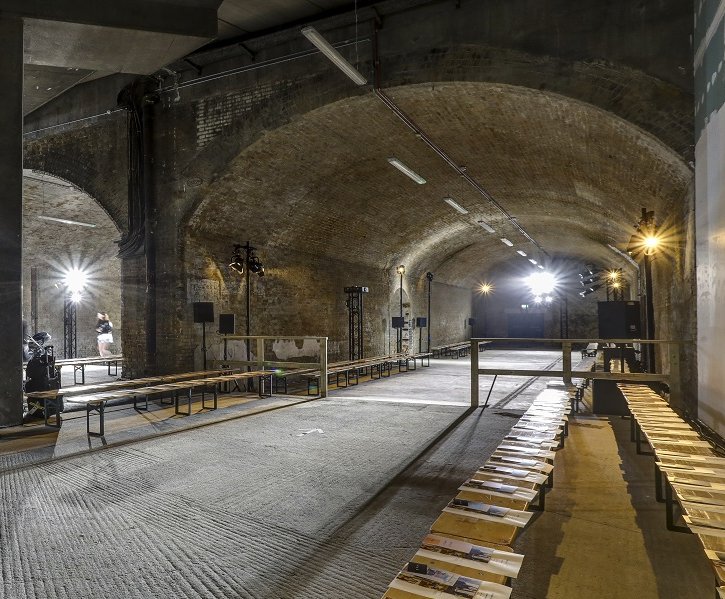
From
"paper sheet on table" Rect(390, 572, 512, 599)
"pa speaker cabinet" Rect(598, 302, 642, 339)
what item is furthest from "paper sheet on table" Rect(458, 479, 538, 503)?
"pa speaker cabinet" Rect(598, 302, 642, 339)

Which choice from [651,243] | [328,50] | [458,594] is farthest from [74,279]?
[458,594]

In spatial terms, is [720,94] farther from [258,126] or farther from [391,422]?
[258,126]

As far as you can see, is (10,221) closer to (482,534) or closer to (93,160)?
(93,160)

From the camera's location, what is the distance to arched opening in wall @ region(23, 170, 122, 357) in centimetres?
1545

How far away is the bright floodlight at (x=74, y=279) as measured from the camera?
56.2 ft

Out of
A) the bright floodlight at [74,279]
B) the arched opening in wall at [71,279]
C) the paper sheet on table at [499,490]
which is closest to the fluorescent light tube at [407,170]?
the paper sheet on table at [499,490]

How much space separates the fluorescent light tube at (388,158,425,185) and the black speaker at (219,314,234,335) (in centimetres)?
450

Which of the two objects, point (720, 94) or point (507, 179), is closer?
point (720, 94)

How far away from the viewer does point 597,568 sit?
111 inches

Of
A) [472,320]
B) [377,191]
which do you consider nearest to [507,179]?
[377,191]

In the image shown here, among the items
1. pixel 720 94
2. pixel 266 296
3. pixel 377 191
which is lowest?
pixel 266 296

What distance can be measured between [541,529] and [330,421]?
3.93 meters

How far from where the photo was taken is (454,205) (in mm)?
13562

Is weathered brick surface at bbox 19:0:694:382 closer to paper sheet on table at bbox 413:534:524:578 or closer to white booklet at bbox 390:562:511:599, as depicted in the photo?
paper sheet on table at bbox 413:534:524:578
